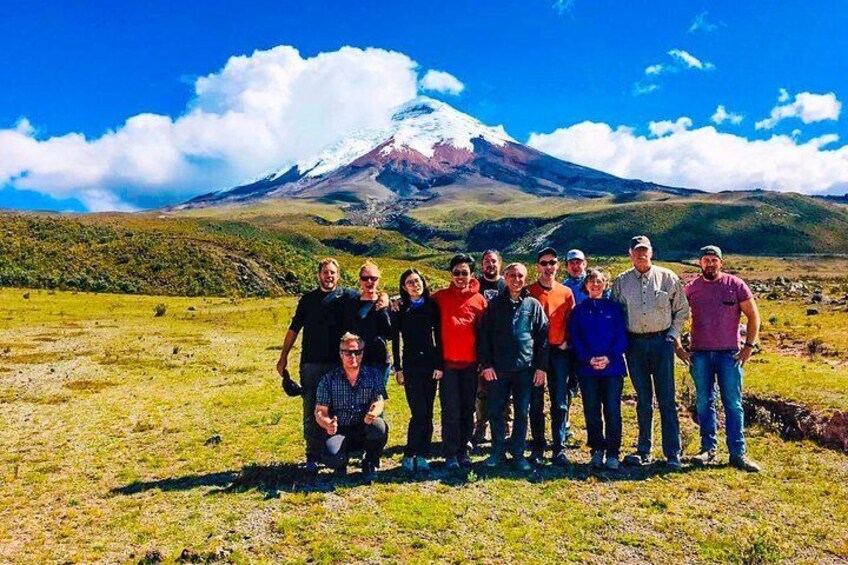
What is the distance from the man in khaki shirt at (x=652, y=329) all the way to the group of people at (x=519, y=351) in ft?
0.06

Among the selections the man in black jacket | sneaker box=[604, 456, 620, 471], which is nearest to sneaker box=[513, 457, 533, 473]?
the man in black jacket

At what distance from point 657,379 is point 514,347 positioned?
2776 mm

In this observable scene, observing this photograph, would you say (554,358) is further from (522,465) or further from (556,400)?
(522,465)

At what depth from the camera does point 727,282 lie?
10.2m

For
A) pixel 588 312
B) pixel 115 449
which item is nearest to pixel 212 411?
pixel 115 449

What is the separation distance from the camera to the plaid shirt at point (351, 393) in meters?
9.55

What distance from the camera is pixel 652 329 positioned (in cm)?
1004

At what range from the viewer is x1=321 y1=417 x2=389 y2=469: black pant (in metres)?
9.55

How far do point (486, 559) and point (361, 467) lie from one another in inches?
155

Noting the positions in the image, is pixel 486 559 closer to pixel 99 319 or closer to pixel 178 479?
pixel 178 479

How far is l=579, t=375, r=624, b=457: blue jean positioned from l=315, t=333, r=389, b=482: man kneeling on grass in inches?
150

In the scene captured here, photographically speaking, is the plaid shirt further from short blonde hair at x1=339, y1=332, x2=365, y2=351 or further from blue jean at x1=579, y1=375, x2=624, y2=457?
blue jean at x1=579, y1=375, x2=624, y2=457

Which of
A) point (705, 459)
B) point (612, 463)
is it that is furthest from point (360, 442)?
point (705, 459)

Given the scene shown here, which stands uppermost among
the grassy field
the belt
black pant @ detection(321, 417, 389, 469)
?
the belt
